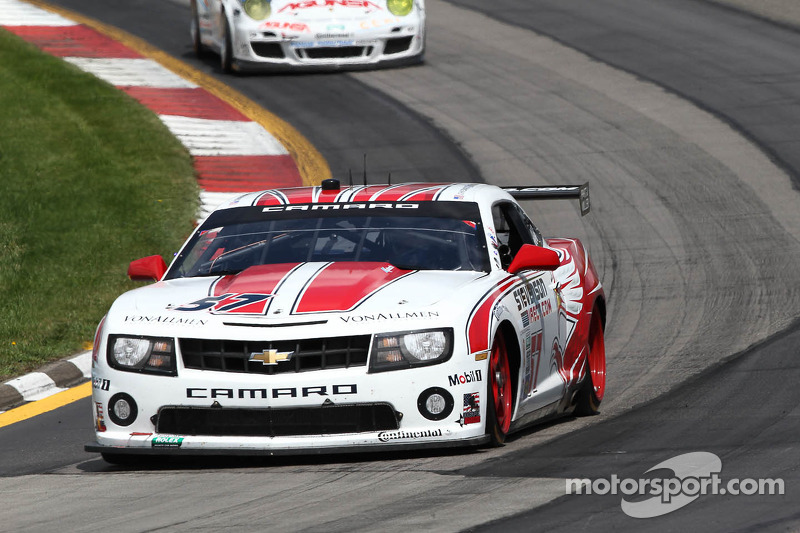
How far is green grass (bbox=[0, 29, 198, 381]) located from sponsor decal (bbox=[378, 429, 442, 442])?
3971mm

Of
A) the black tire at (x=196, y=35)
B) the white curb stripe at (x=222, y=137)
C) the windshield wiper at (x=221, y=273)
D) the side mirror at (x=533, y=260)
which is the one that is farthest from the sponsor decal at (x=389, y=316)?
the black tire at (x=196, y=35)

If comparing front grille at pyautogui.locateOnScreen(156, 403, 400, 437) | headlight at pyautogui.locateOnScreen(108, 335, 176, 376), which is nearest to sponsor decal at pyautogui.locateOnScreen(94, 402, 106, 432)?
headlight at pyautogui.locateOnScreen(108, 335, 176, 376)

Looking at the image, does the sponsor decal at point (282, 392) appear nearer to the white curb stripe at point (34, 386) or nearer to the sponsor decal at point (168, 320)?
the sponsor decal at point (168, 320)

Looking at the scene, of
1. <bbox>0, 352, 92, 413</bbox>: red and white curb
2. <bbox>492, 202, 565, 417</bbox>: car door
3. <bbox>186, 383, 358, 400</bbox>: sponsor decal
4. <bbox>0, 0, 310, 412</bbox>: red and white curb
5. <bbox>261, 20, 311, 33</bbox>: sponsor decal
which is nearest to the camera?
<bbox>186, 383, 358, 400</bbox>: sponsor decal

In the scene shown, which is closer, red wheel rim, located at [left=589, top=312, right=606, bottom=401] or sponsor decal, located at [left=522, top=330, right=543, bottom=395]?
sponsor decal, located at [left=522, top=330, right=543, bottom=395]

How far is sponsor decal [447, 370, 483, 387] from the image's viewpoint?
6723 millimetres

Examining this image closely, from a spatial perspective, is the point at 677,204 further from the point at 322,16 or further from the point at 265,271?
the point at 265,271

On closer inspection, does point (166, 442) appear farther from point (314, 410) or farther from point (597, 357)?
point (597, 357)

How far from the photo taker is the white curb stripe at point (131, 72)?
1944 centimetres

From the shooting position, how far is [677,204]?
1478 centimetres

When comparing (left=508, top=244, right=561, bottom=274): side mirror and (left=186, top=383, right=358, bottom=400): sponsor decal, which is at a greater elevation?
(left=508, top=244, right=561, bottom=274): side mirror

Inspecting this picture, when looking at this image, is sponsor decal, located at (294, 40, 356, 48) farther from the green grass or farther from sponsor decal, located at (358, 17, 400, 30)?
the green grass

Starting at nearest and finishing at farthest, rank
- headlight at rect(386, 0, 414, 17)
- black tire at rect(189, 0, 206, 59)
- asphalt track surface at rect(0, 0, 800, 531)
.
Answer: asphalt track surface at rect(0, 0, 800, 531), headlight at rect(386, 0, 414, 17), black tire at rect(189, 0, 206, 59)

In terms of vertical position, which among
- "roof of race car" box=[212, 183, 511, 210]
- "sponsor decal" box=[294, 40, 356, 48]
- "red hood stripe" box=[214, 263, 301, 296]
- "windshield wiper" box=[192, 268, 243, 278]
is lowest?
"sponsor decal" box=[294, 40, 356, 48]
